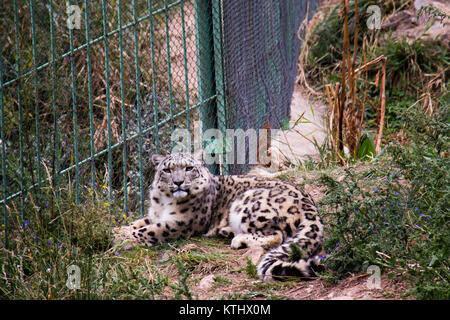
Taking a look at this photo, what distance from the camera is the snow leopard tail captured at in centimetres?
445

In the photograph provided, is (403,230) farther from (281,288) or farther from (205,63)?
(205,63)

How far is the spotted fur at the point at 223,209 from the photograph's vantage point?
5219 millimetres

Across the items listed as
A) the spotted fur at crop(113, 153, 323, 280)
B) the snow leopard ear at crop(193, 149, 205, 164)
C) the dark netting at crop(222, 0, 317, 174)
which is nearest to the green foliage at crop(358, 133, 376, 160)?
the dark netting at crop(222, 0, 317, 174)

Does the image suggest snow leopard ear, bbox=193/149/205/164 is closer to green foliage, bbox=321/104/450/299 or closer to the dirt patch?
the dirt patch

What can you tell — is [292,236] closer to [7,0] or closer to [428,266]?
[428,266]

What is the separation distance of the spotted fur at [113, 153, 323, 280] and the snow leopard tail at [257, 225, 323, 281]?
0.18 m

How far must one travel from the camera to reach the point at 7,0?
7.44 metres

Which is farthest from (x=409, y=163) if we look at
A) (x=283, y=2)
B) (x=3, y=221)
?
(x=283, y=2)

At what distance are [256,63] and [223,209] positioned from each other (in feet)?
7.55

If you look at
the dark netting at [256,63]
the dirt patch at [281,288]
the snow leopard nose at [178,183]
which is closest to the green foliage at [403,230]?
the dirt patch at [281,288]

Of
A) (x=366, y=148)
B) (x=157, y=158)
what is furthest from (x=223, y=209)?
(x=366, y=148)

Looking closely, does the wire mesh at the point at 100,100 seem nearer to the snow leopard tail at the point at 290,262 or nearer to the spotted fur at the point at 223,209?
the spotted fur at the point at 223,209
